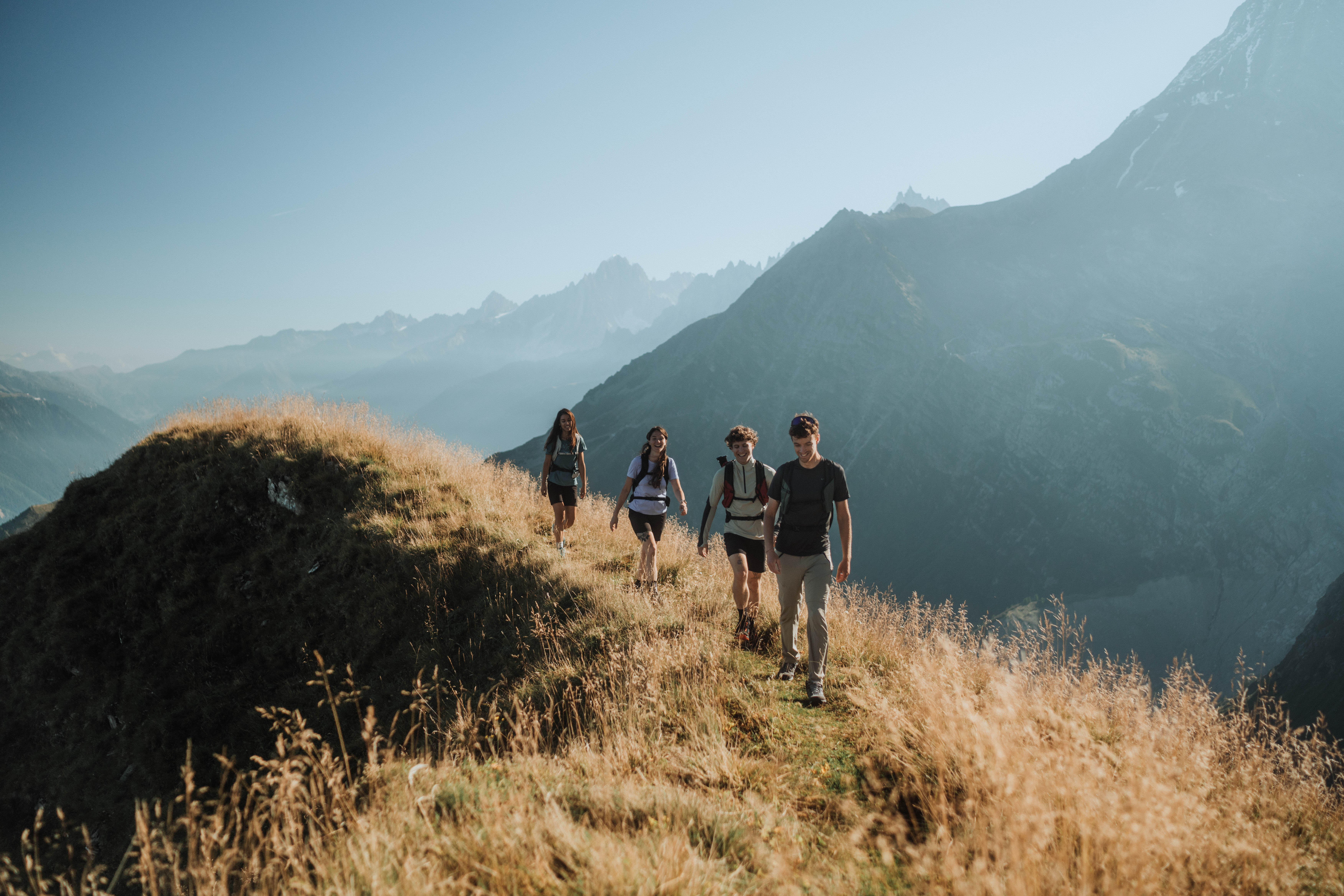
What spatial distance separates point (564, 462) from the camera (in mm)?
8789

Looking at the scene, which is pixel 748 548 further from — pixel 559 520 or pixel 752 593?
pixel 559 520

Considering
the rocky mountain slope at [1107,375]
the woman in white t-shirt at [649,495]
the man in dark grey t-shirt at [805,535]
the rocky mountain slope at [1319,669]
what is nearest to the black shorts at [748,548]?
the man in dark grey t-shirt at [805,535]

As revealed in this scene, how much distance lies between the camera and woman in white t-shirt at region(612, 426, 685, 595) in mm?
7582

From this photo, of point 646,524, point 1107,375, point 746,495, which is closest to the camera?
point 746,495

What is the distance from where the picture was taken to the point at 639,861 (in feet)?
8.77

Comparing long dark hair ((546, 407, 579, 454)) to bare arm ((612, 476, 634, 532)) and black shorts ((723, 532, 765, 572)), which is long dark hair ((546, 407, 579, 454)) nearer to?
bare arm ((612, 476, 634, 532))

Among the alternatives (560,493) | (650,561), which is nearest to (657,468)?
(650,561)

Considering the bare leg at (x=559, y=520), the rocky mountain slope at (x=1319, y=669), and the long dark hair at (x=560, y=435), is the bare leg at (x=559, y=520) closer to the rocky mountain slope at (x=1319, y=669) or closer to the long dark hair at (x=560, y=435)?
the long dark hair at (x=560, y=435)

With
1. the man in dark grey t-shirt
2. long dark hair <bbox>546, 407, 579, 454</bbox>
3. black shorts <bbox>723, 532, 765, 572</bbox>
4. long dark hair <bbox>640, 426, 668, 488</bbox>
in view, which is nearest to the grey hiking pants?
the man in dark grey t-shirt

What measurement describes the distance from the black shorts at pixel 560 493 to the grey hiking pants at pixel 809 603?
398 centimetres

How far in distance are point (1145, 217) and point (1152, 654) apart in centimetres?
13737

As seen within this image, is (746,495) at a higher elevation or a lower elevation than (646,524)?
higher

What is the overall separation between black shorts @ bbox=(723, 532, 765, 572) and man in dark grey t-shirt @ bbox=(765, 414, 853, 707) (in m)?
0.83

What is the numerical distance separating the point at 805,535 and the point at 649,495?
277 centimetres
